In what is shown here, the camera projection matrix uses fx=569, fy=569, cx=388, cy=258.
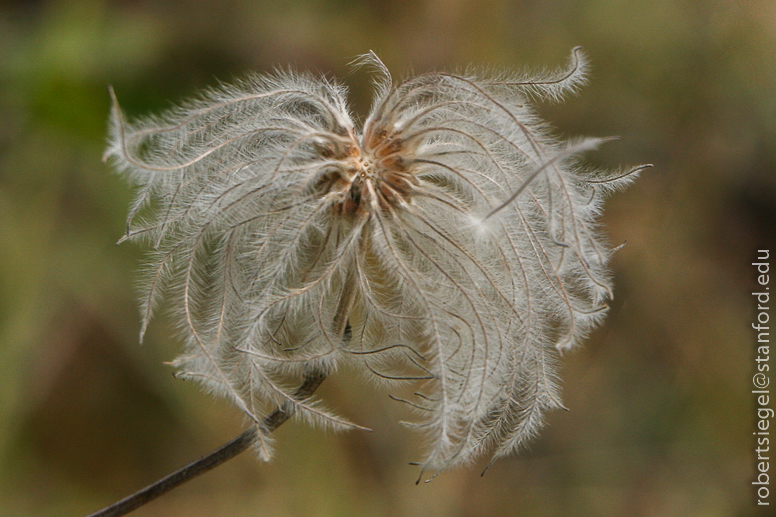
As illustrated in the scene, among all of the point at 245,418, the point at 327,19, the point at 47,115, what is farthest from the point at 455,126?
the point at 47,115

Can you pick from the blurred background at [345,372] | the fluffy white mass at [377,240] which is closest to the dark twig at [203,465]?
the fluffy white mass at [377,240]

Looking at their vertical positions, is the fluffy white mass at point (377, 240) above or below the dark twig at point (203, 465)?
above

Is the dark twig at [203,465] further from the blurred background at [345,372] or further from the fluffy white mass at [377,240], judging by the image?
the blurred background at [345,372]

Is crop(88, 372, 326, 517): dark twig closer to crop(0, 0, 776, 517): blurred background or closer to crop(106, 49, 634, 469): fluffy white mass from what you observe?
crop(106, 49, 634, 469): fluffy white mass

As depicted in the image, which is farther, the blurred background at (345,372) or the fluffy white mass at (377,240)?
the blurred background at (345,372)

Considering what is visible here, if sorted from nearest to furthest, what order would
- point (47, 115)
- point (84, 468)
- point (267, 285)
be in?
1. point (267, 285)
2. point (47, 115)
3. point (84, 468)

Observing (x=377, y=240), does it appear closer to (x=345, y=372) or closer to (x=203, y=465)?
(x=203, y=465)

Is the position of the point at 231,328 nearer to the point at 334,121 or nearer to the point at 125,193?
the point at 334,121
